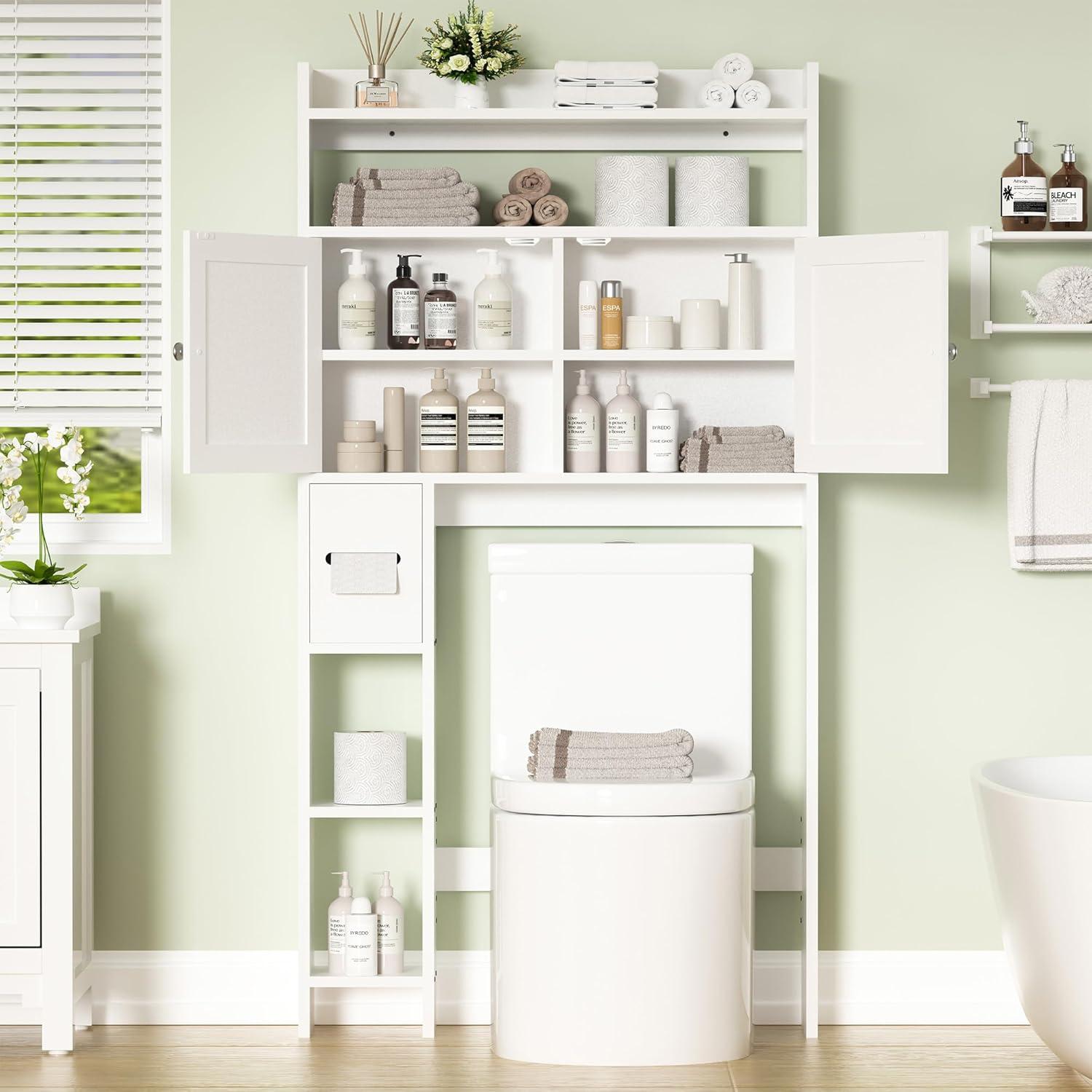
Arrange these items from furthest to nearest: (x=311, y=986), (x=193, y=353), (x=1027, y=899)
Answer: (x=311, y=986)
(x=193, y=353)
(x=1027, y=899)

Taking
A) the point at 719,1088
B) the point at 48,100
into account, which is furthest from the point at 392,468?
the point at 719,1088

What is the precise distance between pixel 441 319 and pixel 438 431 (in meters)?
0.24

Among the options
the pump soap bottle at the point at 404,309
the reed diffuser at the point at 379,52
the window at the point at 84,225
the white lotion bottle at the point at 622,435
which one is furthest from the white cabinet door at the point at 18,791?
the reed diffuser at the point at 379,52

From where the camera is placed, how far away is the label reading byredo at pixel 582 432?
2.67 m

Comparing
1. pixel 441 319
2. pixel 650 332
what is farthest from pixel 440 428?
pixel 650 332

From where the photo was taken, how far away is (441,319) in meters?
2.66

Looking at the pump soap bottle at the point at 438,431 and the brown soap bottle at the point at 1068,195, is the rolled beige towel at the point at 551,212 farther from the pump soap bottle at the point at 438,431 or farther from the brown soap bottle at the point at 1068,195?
the brown soap bottle at the point at 1068,195

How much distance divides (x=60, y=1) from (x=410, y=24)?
79 cm

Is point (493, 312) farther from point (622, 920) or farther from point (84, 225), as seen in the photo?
point (622, 920)

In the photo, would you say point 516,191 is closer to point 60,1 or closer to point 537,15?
point 537,15

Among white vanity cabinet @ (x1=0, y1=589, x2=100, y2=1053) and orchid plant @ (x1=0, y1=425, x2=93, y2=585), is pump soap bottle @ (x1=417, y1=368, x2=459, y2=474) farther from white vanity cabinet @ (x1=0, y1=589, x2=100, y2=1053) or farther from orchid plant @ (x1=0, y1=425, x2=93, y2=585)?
white vanity cabinet @ (x1=0, y1=589, x2=100, y2=1053)

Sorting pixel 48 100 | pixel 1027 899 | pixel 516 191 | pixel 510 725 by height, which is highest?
pixel 48 100

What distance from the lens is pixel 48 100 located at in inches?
111

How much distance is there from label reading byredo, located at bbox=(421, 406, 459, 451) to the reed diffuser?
0.65 metres
